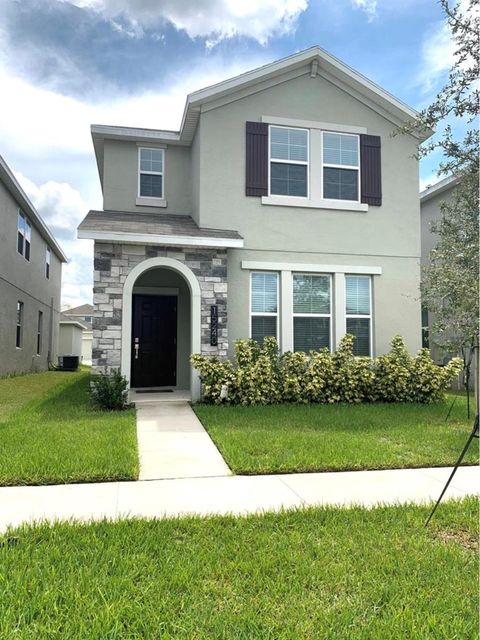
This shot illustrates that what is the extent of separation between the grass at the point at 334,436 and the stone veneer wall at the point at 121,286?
78.7 inches

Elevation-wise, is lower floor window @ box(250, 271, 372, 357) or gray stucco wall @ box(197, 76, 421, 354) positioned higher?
gray stucco wall @ box(197, 76, 421, 354)

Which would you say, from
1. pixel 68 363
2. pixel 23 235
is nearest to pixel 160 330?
pixel 23 235

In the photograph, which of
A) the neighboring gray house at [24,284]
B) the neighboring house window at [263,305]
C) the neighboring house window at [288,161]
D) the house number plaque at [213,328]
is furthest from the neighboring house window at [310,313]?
the neighboring gray house at [24,284]

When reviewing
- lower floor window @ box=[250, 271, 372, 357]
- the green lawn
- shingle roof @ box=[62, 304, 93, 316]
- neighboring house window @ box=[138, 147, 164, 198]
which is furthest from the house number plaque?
shingle roof @ box=[62, 304, 93, 316]

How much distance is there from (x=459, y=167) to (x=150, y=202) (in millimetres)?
7740

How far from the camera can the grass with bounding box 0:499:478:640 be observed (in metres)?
2.42

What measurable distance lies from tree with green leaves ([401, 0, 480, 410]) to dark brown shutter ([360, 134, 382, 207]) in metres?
3.14

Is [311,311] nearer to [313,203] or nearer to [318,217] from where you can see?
[318,217]

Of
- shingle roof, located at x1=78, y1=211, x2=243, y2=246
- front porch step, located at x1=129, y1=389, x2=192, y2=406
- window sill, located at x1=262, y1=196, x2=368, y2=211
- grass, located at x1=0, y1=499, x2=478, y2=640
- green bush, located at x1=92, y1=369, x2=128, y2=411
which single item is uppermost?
window sill, located at x1=262, y1=196, x2=368, y2=211

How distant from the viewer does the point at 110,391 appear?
8898 mm

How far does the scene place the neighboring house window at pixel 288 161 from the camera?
10688mm

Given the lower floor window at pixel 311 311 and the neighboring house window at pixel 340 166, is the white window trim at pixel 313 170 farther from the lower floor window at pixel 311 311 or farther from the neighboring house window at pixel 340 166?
the lower floor window at pixel 311 311

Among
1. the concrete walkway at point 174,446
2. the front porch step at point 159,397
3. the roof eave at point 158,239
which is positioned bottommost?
the concrete walkway at point 174,446

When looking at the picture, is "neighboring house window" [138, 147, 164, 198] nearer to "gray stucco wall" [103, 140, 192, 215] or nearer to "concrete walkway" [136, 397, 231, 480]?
"gray stucco wall" [103, 140, 192, 215]
